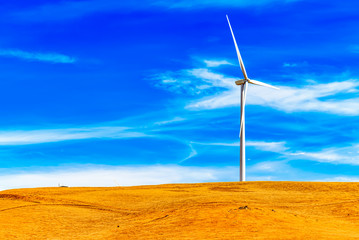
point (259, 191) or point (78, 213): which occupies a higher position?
point (259, 191)

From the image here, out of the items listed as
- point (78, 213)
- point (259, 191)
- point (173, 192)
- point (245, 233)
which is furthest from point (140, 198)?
point (245, 233)

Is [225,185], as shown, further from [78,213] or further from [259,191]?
[78,213]

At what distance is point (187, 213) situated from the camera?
25.9 m

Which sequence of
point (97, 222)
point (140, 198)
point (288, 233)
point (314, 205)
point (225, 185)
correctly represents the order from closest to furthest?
1. point (288, 233)
2. point (97, 222)
3. point (314, 205)
4. point (140, 198)
5. point (225, 185)

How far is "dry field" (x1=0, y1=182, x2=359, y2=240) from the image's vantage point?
2227 centimetres

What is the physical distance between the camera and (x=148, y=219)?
26.5 metres

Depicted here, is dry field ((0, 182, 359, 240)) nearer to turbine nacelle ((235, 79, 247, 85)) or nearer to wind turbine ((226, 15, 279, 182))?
wind turbine ((226, 15, 279, 182))

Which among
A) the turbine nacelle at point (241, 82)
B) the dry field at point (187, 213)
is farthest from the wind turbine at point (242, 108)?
the dry field at point (187, 213)

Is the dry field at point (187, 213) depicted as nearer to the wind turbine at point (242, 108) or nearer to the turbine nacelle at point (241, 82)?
the wind turbine at point (242, 108)

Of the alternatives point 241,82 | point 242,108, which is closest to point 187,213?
point 242,108

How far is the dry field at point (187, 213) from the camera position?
2227 centimetres

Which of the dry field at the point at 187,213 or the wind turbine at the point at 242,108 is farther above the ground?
the wind turbine at the point at 242,108

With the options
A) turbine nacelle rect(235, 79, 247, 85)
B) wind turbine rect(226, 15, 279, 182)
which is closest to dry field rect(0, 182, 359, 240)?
wind turbine rect(226, 15, 279, 182)

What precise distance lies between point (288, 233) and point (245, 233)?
2.08m
